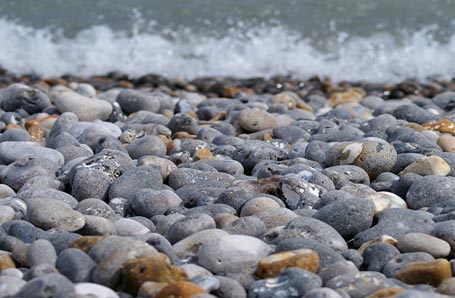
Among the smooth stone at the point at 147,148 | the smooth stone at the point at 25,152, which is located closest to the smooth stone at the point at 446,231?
the smooth stone at the point at 147,148

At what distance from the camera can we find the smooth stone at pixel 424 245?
90.0 inches

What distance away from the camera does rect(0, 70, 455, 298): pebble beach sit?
6.57 ft

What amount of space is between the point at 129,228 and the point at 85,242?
0.26 meters

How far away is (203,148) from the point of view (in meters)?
3.52

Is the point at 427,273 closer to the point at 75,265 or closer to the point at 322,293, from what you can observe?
the point at 322,293

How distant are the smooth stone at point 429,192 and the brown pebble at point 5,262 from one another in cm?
141

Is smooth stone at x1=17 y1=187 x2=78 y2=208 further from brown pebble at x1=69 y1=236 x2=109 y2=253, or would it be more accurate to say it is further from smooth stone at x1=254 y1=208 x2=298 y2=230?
smooth stone at x1=254 y1=208 x2=298 y2=230

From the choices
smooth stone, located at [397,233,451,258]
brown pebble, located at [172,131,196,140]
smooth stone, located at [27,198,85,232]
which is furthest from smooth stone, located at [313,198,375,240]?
brown pebble, located at [172,131,196,140]

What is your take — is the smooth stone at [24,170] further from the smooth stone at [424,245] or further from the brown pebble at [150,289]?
the smooth stone at [424,245]

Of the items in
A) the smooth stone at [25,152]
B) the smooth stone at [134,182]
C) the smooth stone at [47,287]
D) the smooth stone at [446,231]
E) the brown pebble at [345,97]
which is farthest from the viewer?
the brown pebble at [345,97]

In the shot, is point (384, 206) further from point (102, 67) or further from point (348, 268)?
point (102, 67)

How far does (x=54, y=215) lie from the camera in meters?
2.43

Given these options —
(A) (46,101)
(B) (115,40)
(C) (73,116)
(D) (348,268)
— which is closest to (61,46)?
(B) (115,40)

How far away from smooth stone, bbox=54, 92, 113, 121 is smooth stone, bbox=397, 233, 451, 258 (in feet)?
7.66
